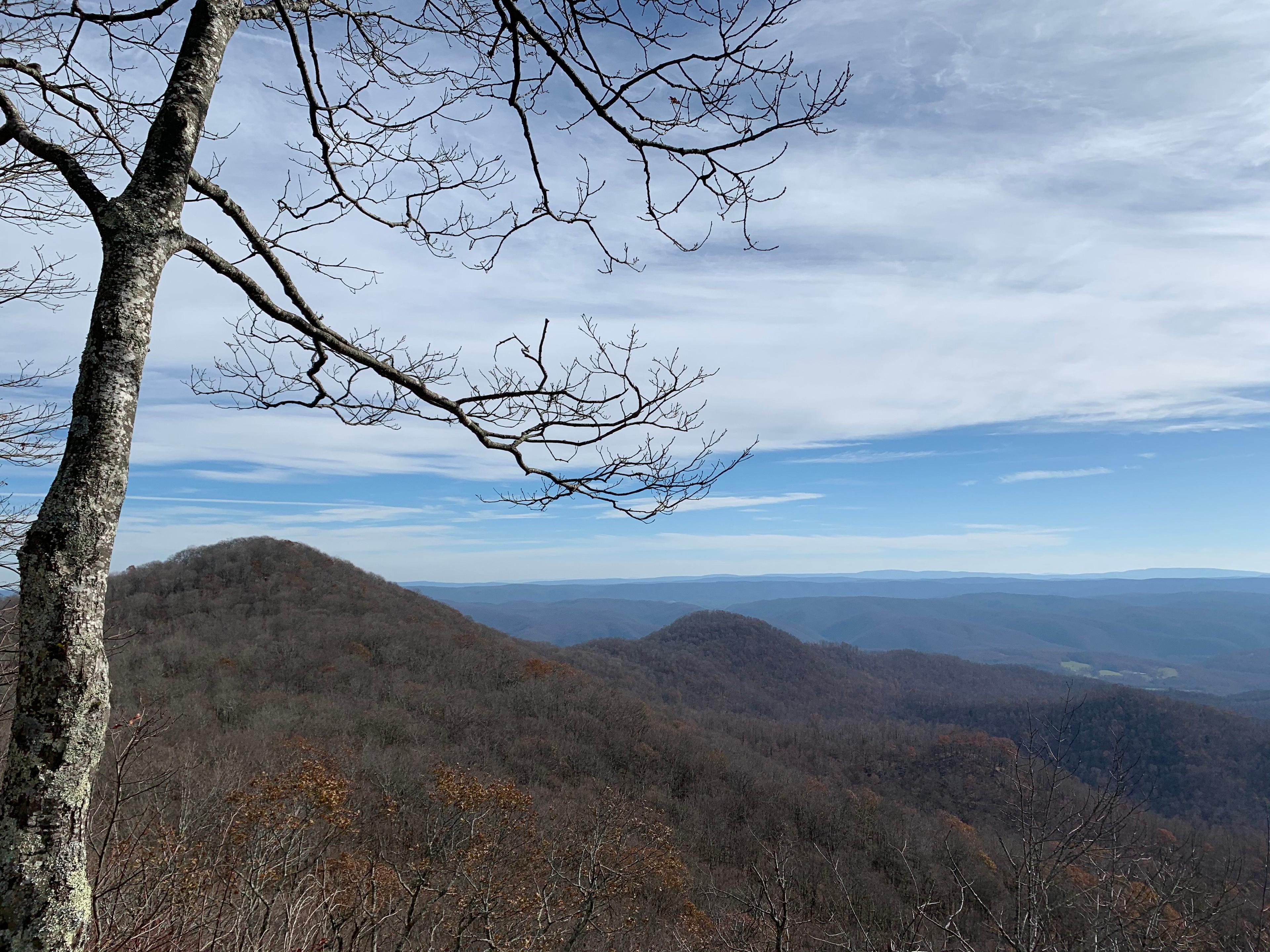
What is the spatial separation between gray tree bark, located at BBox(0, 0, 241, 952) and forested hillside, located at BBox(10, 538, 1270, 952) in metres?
1.69

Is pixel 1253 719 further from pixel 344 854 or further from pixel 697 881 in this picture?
pixel 344 854

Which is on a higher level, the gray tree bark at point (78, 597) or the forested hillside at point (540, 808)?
the gray tree bark at point (78, 597)

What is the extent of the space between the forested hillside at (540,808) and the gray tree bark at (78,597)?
66.5 inches

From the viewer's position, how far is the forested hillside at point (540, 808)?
18.5ft

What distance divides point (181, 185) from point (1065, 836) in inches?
286

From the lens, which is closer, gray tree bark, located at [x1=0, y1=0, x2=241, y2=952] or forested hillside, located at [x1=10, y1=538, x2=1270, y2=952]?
gray tree bark, located at [x1=0, y1=0, x2=241, y2=952]

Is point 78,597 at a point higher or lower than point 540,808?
higher

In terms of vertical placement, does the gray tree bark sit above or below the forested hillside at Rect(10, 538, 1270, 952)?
above

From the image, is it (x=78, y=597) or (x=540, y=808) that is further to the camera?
(x=540, y=808)

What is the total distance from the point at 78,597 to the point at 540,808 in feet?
94.5

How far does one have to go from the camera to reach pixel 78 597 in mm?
1988

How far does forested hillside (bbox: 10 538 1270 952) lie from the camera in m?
5.63

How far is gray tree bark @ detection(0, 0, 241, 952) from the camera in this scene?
1.82 metres

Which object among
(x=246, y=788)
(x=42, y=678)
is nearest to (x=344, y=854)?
(x=246, y=788)
